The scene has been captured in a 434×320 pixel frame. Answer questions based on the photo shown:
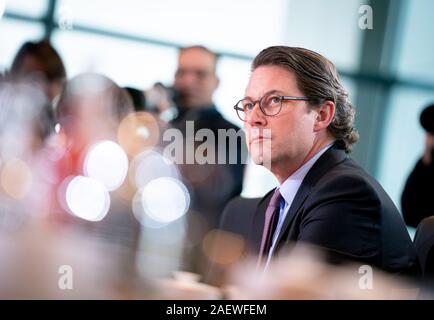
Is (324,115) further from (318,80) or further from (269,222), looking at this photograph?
(269,222)

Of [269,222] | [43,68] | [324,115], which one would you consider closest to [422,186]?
[324,115]

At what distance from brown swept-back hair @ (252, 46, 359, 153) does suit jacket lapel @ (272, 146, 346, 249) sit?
8 centimetres

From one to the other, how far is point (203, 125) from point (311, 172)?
44cm

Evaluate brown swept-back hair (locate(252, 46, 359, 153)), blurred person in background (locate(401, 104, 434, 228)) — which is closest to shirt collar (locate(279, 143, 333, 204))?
brown swept-back hair (locate(252, 46, 359, 153))

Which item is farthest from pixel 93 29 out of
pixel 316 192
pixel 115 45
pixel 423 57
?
pixel 423 57

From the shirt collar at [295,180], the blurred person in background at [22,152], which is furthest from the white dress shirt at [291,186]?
the blurred person in background at [22,152]

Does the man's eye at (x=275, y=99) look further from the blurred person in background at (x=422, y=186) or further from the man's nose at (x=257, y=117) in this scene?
the blurred person in background at (x=422, y=186)

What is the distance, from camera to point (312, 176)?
175 centimetres

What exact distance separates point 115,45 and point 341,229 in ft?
2.94

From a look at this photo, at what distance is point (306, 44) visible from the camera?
1.96 meters

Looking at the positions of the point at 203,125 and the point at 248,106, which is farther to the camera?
the point at 203,125

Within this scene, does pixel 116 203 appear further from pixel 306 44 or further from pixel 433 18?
pixel 433 18

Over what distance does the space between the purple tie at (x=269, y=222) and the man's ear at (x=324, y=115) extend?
211mm

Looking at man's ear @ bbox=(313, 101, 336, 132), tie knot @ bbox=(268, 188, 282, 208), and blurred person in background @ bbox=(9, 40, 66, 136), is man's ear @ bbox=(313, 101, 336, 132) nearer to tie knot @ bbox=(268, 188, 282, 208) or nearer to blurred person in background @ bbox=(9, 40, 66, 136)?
tie knot @ bbox=(268, 188, 282, 208)
